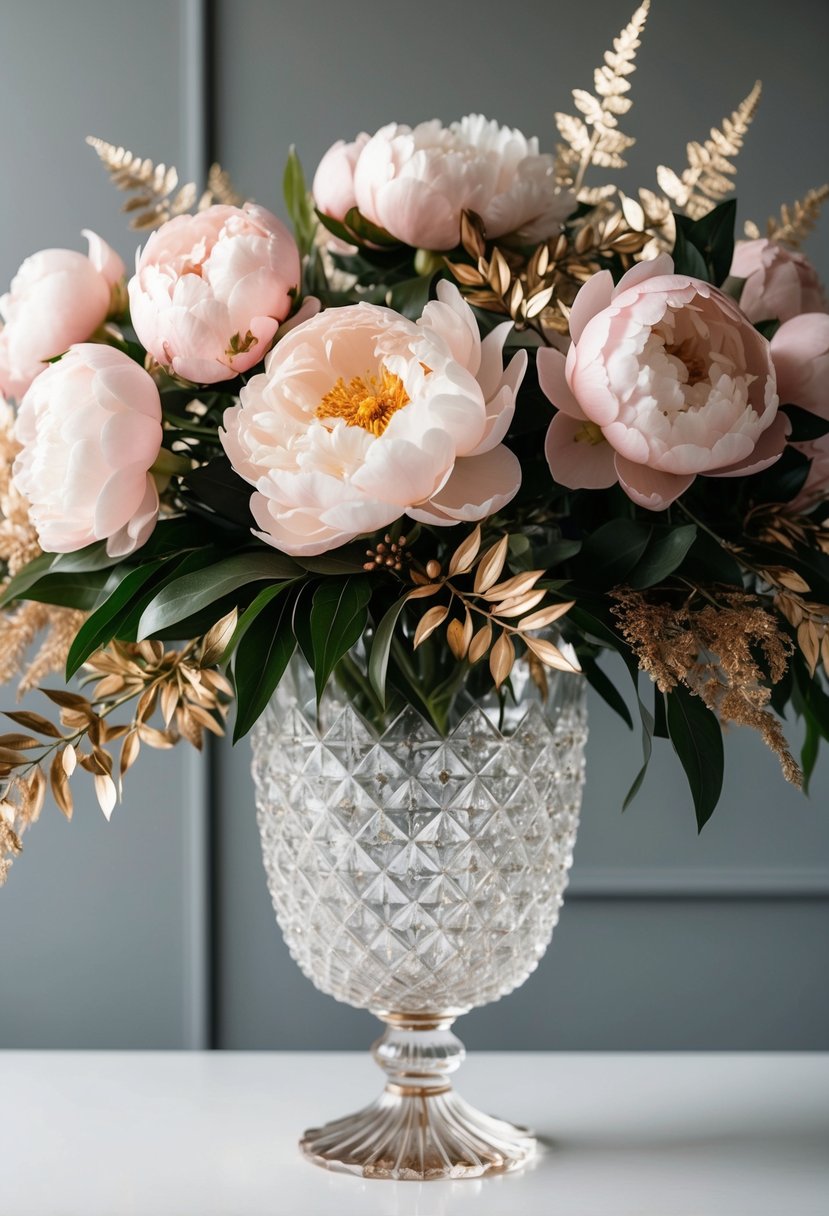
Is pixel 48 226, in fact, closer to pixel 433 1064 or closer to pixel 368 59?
pixel 368 59

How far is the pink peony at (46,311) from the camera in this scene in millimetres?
553

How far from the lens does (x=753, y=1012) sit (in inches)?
36.8

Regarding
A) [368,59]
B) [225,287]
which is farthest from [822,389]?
[368,59]

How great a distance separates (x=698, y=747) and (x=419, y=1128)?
0.25 meters

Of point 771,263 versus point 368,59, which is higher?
point 368,59

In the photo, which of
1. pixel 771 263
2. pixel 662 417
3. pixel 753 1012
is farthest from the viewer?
pixel 753 1012

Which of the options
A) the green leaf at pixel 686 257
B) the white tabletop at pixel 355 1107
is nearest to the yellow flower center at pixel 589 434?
the green leaf at pixel 686 257

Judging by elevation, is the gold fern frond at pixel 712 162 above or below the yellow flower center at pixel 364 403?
above

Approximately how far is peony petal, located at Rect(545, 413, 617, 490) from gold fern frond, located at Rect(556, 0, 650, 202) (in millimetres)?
185

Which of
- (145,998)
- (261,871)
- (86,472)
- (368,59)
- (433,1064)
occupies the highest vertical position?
(368,59)

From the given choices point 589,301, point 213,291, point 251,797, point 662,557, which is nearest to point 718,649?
point 662,557

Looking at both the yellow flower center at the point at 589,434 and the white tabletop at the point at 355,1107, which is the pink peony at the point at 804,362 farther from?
the white tabletop at the point at 355,1107

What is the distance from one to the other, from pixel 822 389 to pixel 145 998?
0.72 m

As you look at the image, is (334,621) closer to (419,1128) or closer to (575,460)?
(575,460)
